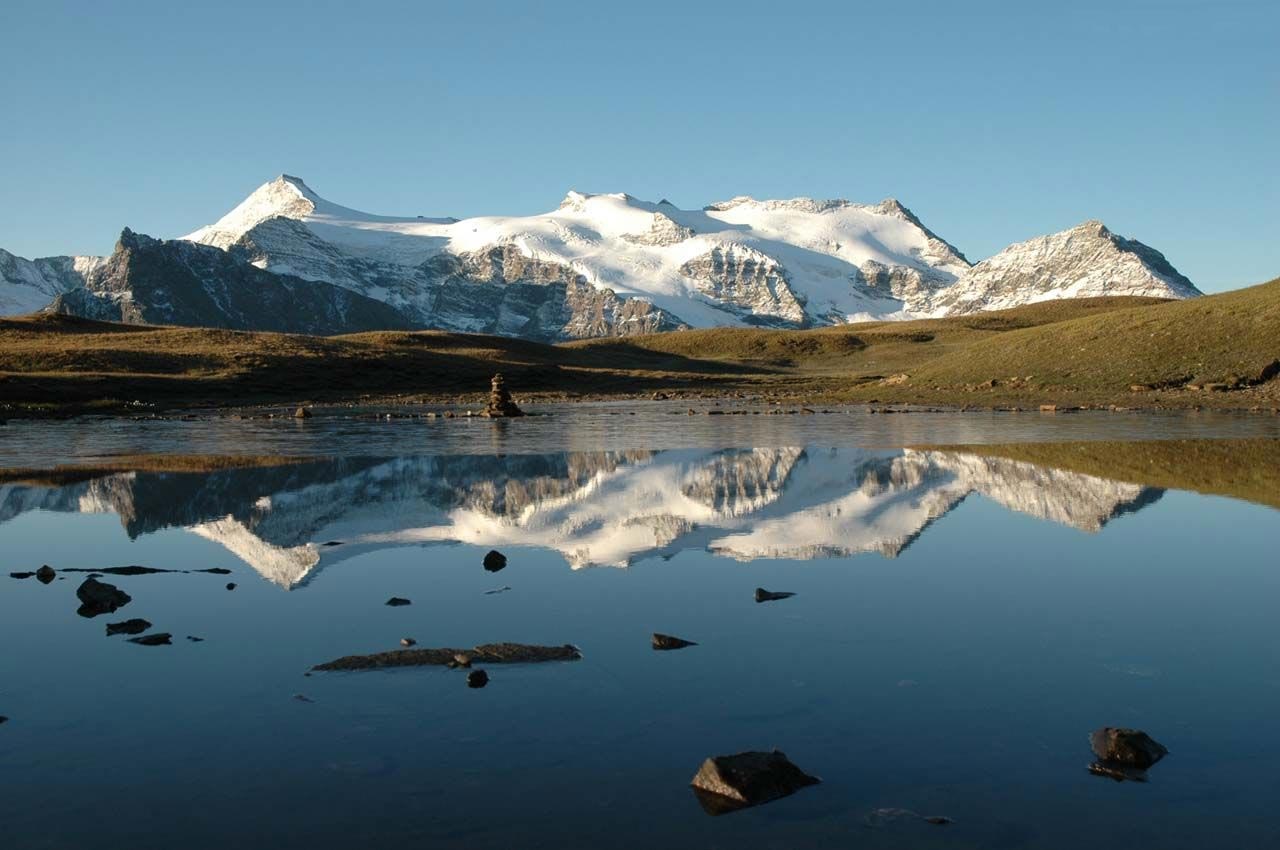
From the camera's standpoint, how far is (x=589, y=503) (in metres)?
27.0

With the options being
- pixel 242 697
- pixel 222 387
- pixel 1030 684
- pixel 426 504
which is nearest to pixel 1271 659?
pixel 1030 684

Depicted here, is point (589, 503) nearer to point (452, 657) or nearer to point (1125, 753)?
point (452, 657)

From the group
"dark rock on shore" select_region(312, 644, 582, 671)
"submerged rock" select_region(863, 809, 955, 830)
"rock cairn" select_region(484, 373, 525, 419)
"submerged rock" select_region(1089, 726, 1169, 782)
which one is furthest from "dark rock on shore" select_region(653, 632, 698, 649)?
"rock cairn" select_region(484, 373, 525, 419)

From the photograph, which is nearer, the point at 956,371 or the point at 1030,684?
the point at 1030,684

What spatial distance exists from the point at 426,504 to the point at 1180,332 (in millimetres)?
72458

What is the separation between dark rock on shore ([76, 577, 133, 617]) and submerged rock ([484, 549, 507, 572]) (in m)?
5.51

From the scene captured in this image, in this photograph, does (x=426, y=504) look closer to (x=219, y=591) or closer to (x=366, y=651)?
(x=219, y=591)

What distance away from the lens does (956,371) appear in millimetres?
100938

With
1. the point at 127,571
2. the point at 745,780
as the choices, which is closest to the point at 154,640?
the point at 127,571

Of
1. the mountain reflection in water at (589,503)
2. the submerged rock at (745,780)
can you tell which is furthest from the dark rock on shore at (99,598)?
the submerged rock at (745,780)

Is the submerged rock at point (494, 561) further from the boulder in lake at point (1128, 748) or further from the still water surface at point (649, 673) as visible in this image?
the boulder in lake at point (1128, 748)

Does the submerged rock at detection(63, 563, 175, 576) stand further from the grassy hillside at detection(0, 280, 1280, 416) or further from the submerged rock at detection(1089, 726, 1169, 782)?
the grassy hillside at detection(0, 280, 1280, 416)

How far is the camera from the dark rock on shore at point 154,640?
14367mm

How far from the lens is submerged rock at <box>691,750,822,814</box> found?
920cm
